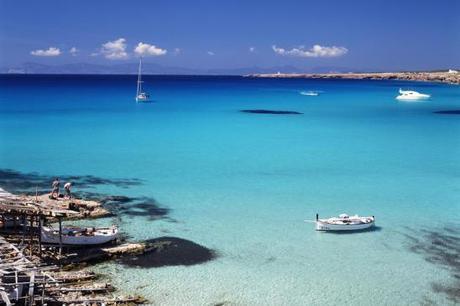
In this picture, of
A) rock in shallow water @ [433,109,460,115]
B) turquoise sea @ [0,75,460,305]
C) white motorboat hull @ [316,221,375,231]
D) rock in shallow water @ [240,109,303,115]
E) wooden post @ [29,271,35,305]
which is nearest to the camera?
wooden post @ [29,271,35,305]

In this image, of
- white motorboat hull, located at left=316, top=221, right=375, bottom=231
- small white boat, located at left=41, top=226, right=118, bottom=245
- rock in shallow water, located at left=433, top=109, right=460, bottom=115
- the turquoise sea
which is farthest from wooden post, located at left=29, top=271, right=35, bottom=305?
rock in shallow water, located at left=433, top=109, right=460, bottom=115

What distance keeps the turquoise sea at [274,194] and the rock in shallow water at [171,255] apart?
0.58m

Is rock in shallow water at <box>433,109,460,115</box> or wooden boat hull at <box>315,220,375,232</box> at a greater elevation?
rock in shallow water at <box>433,109,460,115</box>

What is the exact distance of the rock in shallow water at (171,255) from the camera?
24125 millimetres

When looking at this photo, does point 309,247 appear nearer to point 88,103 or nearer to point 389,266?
point 389,266

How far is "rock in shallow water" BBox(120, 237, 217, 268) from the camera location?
2412 centimetres

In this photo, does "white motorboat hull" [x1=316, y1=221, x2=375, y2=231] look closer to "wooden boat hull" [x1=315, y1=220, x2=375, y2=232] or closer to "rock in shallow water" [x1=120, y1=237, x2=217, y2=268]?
"wooden boat hull" [x1=315, y1=220, x2=375, y2=232]

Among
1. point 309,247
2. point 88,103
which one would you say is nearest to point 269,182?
point 309,247

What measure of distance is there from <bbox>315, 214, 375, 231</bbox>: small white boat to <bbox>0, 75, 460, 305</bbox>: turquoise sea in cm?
64

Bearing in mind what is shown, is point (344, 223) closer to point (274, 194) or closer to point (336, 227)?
point (336, 227)

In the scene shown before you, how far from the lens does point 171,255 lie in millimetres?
25078

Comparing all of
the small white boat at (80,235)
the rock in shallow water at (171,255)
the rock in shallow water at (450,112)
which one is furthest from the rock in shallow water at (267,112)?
the small white boat at (80,235)

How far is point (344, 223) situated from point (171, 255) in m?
9.74

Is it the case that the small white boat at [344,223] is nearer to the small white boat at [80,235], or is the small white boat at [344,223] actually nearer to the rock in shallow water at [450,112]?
the small white boat at [80,235]
